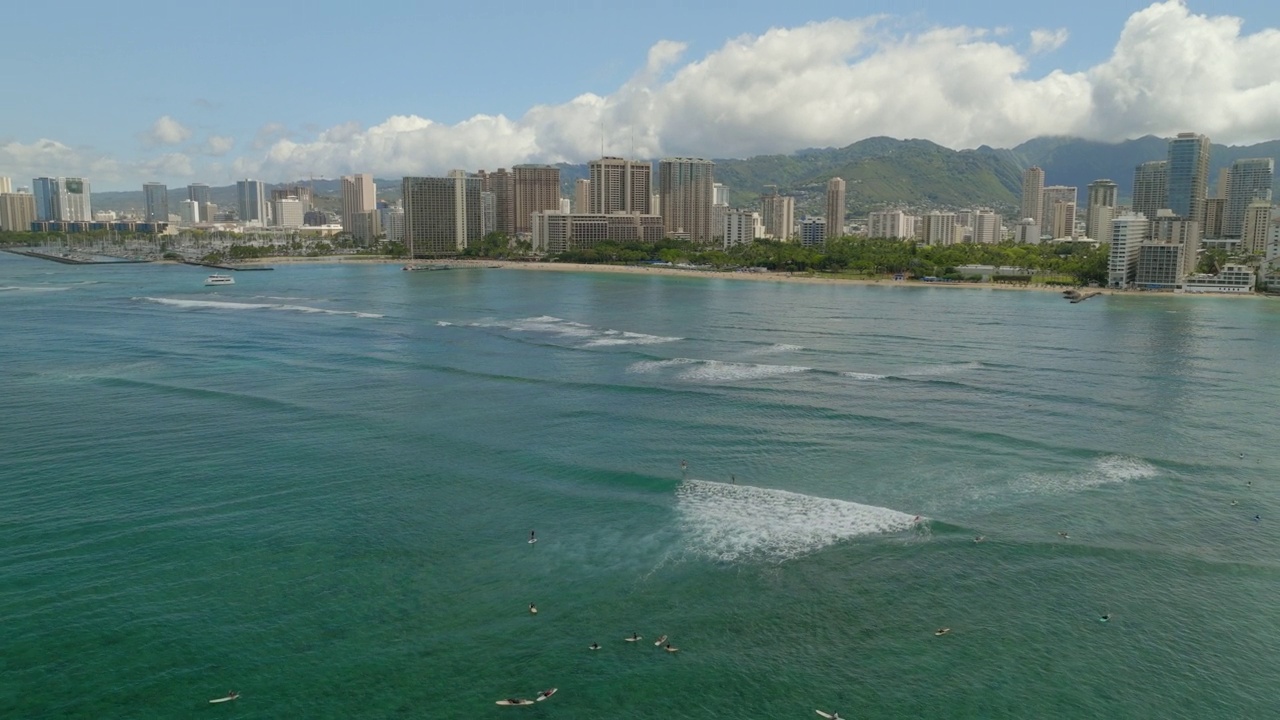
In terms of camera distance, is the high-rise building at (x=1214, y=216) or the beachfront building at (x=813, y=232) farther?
the beachfront building at (x=813, y=232)

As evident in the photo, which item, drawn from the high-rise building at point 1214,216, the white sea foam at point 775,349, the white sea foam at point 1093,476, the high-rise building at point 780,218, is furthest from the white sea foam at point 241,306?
the high-rise building at point 1214,216

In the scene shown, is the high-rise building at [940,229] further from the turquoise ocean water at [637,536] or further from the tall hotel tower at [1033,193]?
the turquoise ocean water at [637,536]

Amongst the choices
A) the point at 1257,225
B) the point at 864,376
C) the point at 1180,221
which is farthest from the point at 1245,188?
the point at 864,376

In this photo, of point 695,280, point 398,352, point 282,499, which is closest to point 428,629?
point 282,499

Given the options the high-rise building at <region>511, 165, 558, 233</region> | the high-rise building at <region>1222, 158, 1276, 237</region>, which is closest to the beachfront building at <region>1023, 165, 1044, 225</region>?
the high-rise building at <region>1222, 158, 1276, 237</region>

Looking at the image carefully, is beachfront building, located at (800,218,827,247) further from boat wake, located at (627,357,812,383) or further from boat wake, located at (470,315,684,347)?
boat wake, located at (627,357,812,383)

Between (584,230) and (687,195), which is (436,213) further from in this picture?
(687,195)
